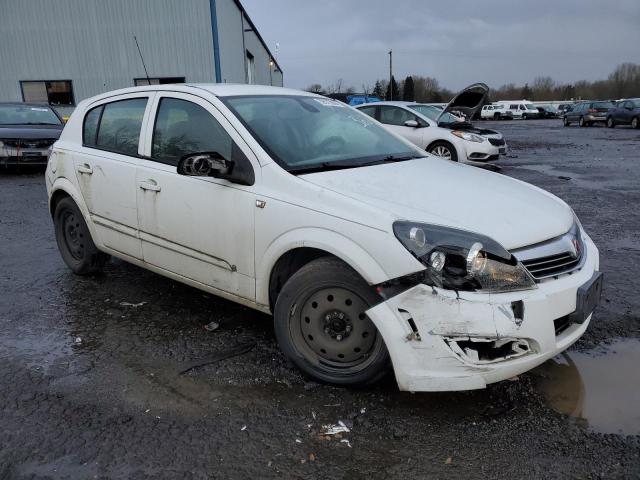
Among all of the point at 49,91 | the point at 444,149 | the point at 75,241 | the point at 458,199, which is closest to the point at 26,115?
the point at 75,241

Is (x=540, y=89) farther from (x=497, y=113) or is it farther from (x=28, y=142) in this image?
(x=28, y=142)

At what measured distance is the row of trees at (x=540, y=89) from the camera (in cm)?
7581

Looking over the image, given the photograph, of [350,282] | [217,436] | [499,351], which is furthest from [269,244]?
[499,351]

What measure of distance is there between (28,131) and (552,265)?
38.7 feet

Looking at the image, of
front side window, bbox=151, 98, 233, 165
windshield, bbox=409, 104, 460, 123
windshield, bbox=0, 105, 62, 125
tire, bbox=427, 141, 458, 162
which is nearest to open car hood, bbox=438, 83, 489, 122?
windshield, bbox=409, 104, 460, 123

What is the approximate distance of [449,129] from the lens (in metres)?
11.9

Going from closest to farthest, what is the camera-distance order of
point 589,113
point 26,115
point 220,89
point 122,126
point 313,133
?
point 313,133, point 220,89, point 122,126, point 26,115, point 589,113

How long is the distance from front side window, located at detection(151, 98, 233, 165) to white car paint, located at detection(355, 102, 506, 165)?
8306 millimetres

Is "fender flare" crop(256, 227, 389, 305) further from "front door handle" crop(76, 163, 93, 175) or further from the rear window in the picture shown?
"front door handle" crop(76, 163, 93, 175)

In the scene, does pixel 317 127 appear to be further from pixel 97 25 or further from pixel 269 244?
pixel 97 25

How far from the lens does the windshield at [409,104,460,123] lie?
12.4m

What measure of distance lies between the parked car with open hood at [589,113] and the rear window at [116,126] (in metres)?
33.8

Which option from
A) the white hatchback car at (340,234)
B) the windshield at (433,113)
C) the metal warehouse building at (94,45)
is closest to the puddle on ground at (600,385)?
the white hatchback car at (340,234)

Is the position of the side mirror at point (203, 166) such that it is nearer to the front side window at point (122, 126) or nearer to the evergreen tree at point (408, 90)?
the front side window at point (122, 126)
